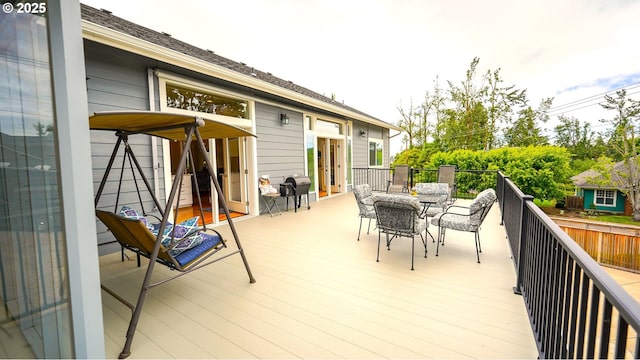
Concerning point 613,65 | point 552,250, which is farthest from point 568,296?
point 613,65

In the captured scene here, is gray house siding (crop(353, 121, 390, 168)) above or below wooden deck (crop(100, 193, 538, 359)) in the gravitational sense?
above

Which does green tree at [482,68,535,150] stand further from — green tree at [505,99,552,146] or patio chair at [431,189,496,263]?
patio chair at [431,189,496,263]

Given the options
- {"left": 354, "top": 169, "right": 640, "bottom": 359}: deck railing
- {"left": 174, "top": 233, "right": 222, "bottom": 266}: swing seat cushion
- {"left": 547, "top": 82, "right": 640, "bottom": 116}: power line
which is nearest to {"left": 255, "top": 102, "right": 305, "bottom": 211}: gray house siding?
{"left": 174, "top": 233, "right": 222, "bottom": 266}: swing seat cushion

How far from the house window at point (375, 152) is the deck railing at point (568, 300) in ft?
30.6

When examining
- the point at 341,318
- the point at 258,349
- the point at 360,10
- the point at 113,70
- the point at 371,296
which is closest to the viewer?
the point at 258,349

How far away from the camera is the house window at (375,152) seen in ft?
38.2

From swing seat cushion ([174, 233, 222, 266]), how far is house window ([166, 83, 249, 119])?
2.84m

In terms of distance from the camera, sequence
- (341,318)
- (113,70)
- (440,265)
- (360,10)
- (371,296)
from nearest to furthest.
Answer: (341,318) → (371,296) → (440,265) → (113,70) → (360,10)

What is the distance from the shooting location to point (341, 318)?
213cm

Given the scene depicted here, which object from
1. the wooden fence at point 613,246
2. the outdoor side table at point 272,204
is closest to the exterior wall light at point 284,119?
the outdoor side table at point 272,204

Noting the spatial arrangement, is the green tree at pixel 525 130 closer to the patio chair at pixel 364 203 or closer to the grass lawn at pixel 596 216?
the grass lawn at pixel 596 216

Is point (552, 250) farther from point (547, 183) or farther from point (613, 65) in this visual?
point (613, 65)

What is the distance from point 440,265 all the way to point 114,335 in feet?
10.7

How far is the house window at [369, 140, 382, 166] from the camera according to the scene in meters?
11.7
